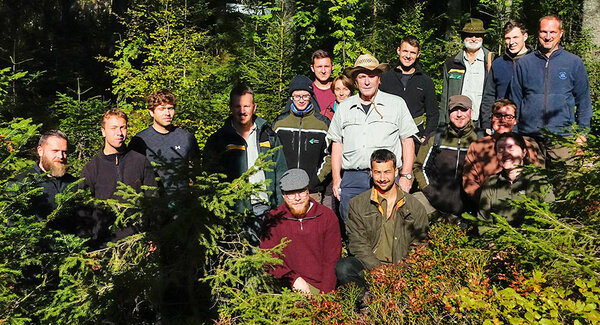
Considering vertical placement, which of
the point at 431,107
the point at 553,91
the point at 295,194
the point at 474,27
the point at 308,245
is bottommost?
the point at 308,245

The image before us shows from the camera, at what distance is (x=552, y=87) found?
232 inches

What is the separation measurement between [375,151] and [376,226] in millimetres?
803

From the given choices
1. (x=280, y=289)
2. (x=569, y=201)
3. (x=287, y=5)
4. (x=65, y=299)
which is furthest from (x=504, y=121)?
(x=287, y=5)

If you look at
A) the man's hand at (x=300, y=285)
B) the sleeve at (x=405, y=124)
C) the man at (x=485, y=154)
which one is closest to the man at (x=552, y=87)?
the man at (x=485, y=154)

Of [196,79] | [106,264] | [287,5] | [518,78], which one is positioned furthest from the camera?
[287,5]

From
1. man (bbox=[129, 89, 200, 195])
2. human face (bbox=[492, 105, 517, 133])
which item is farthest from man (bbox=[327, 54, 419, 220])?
man (bbox=[129, 89, 200, 195])

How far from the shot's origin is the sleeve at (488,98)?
671cm

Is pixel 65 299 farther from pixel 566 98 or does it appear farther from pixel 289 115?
pixel 566 98

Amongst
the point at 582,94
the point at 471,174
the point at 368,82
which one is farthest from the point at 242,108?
the point at 582,94

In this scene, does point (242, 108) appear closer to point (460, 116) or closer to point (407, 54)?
point (460, 116)

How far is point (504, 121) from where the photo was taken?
586cm

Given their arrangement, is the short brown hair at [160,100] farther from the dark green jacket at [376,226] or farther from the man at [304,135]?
the dark green jacket at [376,226]

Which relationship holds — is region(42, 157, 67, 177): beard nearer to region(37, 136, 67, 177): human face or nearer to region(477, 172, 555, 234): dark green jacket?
region(37, 136, 67, 177): human face

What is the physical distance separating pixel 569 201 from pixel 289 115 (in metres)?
3.86
